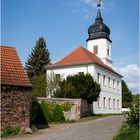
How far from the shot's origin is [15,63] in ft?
67.3

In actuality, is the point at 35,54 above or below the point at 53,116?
above

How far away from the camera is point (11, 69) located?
1977 centimetres

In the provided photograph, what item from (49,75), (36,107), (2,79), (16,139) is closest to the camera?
(16,139)

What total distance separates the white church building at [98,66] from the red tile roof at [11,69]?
76.1ft

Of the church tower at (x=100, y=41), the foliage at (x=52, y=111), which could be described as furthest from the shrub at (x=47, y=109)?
the church tower at (x=100, y=41)

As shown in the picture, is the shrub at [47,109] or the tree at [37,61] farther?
the tree at [37,61]

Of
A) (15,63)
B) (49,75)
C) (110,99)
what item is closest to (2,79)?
(15,63)

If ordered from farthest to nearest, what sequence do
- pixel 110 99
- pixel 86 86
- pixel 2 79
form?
pixel 110 99
pixel 86 86
pixel 2 79

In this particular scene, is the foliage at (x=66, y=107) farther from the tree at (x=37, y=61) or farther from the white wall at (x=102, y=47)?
the tree at (x=37, y=61)

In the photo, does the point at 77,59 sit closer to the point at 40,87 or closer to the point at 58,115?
the point at 40,87

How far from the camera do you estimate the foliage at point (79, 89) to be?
32688 millimetres

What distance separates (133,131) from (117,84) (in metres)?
39.8

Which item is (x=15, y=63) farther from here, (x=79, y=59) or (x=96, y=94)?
(x=79, y=59)

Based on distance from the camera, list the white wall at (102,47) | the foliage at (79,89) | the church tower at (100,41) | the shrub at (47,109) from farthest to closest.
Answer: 1. the church tower at (100,41)
2. the white wall at (102,47)
3. the foliage at (79,89)
4. the shrub at (47,109)
